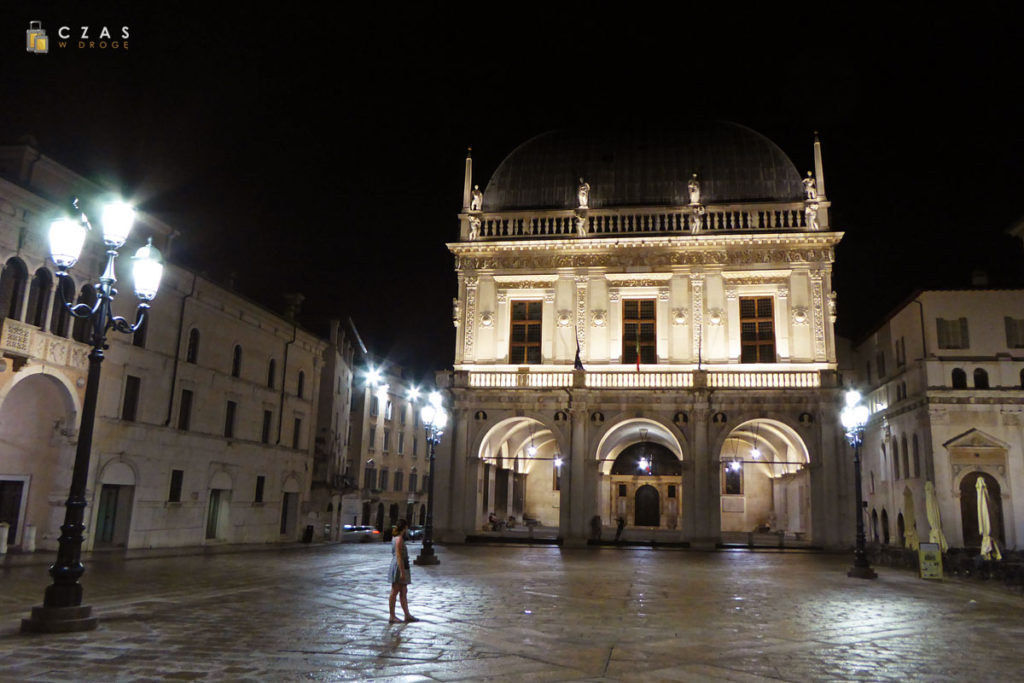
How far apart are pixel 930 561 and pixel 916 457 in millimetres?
14943

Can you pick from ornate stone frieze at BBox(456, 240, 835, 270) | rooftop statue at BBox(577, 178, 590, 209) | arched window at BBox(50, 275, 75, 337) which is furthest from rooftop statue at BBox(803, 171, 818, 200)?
arched window at BBox(50, 275, 75, 337)

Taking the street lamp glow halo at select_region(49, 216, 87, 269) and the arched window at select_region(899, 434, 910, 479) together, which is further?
the arched window at select_region(899, 434, 910, 479)

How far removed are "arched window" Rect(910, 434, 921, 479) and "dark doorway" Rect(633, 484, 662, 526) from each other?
50.9 feet

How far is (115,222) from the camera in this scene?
12227 millimetres

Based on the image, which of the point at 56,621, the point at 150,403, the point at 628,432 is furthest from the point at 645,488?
the point at 56,621

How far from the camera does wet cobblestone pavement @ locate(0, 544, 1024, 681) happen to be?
358 inches

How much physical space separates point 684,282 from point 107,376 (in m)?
24.5

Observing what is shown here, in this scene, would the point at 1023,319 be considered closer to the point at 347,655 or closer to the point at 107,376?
the point at 347,655

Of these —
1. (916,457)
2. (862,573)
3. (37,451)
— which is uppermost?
(916,457)

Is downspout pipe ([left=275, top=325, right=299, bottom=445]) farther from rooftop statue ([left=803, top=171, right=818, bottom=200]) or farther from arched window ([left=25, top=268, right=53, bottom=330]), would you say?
rooftop statue ([left=803, top=171, right=818, bottom=200])

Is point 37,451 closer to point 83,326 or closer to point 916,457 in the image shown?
point 83,326

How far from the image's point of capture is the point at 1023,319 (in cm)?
3459

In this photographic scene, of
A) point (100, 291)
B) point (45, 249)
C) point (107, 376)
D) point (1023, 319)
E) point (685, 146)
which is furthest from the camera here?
point (685, 146)

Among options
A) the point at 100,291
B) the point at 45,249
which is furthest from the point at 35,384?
the point at 100,291
